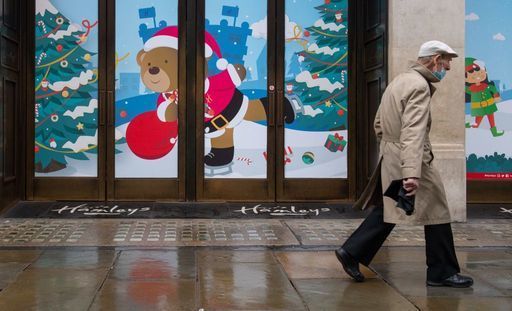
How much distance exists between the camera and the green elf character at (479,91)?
10.1 m

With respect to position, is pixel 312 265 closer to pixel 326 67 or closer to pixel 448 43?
pixel 448 43

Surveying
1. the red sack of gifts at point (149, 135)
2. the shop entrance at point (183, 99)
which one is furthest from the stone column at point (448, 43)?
the red sack of gifts at point (149, 135)

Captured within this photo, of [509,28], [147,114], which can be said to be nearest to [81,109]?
[147,114]

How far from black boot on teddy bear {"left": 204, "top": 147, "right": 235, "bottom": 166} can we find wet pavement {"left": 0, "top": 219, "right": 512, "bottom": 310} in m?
1.32

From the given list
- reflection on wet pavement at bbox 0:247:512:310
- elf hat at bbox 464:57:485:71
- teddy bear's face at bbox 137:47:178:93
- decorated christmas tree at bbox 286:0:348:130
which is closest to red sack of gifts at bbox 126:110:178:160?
teddy bear's face at bbox 137:47:178:93

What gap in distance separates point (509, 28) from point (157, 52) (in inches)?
202

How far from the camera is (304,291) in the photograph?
221 inches

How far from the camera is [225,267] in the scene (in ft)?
21.3

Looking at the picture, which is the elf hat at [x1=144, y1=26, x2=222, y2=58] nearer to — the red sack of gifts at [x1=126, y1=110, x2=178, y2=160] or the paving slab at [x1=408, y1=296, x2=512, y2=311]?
the red sack of gifts at [x1=126, y1=110, x2=178, y2=160]

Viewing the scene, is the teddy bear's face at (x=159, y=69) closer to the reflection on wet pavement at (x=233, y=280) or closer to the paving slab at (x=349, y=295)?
the reflection on wet pavement at (x=233, y=280)

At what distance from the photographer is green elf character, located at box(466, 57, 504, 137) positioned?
10141 millimetres

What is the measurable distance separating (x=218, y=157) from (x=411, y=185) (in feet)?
16.9

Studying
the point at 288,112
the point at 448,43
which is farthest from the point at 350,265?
the point at 288,112

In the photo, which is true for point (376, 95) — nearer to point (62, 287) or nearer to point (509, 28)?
point (509, 28)
